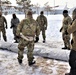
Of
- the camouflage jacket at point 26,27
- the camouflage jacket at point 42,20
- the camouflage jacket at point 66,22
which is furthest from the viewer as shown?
the camouflage jacket at point 42,20

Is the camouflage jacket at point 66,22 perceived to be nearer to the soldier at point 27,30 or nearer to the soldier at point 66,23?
the soldier at point 66,23

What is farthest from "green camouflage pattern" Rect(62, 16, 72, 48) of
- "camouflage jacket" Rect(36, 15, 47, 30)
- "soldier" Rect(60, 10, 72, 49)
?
"camouflage jacket" Rect(36, 15, 47, 30)

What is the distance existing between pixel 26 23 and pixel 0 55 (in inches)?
90.8

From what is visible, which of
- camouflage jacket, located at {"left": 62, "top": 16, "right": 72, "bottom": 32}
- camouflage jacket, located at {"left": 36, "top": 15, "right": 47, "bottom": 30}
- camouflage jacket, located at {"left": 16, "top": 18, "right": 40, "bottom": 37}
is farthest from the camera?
camouflage jacket, located at {"left": 36, "top": 15, "right": 47, "bottom": 30}

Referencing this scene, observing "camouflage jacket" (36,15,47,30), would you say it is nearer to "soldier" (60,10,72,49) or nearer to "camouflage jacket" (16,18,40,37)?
"soldier" (60,10,72,49)

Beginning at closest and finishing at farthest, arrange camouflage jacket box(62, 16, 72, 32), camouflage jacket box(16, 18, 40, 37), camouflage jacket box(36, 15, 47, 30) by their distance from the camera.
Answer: camouflage jacket box(16, 18, 40, 37), camouflage jacket box(62, 16, 72, 32), camouflage jacket box(36, 15, 47, 30)

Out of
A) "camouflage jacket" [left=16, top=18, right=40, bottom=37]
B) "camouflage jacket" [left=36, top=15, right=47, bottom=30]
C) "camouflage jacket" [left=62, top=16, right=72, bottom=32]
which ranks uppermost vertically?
"camouflage jacket" [left=16, top=18, right=40, bottom=37]

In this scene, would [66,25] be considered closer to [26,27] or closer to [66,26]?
[66,26]

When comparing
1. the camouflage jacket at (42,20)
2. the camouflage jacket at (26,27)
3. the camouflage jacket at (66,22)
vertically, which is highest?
the camouflage jacket at (26,27)

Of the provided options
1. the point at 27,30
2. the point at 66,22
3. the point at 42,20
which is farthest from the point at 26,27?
the point at 42,20

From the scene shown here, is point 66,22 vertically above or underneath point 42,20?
above

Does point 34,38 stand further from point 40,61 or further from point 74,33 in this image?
point 74,33

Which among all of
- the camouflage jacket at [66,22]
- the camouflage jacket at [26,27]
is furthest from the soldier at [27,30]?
the camouflage jacket at [66,22]

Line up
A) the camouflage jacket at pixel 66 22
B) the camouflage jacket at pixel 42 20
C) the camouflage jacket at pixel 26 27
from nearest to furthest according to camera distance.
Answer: the camouflage jacket at pixel 26 27 → the camouflage jacket at pixel 66 22 → the camouflage jacket at pixel 42 20
